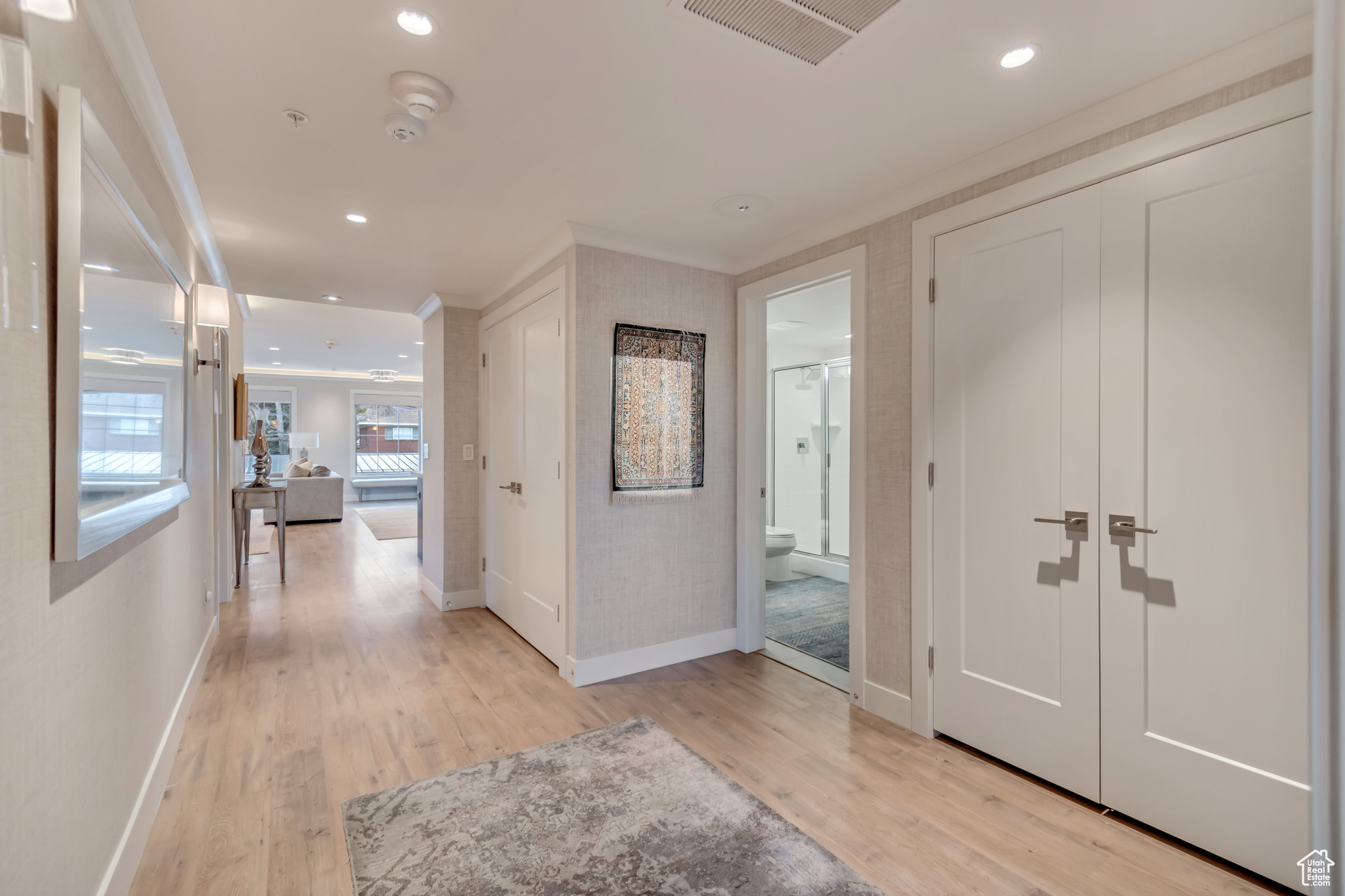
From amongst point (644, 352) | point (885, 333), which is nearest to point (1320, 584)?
point (885, 333)

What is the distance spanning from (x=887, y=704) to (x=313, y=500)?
349 inches

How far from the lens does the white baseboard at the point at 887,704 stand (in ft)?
8.73

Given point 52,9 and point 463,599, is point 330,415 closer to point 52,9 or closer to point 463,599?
point 463,599

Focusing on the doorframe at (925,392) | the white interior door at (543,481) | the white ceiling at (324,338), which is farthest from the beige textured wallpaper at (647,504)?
the white ceiling at (324,338)

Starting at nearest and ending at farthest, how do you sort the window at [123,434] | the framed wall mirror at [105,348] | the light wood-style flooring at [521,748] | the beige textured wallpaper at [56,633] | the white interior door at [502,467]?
the beige textured wallpaper at [56,633]
the framed wall mirror at [105,348]
the window at [123,434]
the light wood-style flooring at [521,748]
the white interior door at [502,467]

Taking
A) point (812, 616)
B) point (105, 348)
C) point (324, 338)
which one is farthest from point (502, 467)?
point (324, 338)

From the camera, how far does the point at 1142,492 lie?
1.95m

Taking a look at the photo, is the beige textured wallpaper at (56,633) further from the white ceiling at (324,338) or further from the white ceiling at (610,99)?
the white ceiling at (324,338)

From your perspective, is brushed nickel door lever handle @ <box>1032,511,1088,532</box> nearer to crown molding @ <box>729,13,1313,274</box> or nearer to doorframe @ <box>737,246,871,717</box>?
crown molding @ <box>729,13,1313,274</box>

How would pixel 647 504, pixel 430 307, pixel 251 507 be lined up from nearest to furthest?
pixel 647 504 < pixel 430 307 < pixel 251 507

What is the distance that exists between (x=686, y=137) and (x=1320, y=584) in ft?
7.12

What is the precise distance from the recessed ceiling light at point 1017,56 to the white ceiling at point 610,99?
0.04 m

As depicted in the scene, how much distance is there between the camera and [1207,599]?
181cm

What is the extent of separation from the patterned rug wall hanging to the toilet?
79.3 inches
